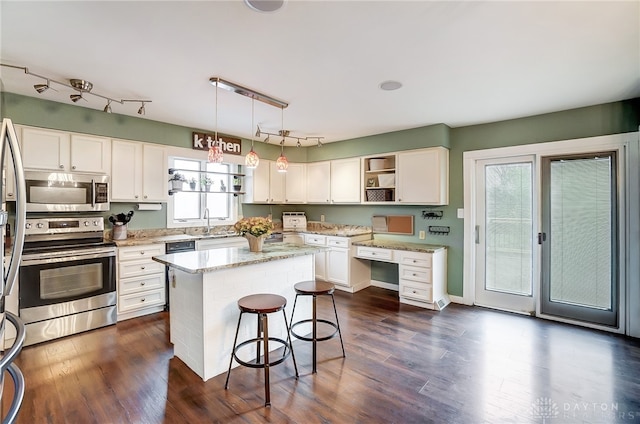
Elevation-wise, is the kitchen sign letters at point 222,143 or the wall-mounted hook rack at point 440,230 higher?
the kitchen sign letters at point 222,143

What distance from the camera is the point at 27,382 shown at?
93.7 inches

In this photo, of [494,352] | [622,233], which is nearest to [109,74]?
[494,352]

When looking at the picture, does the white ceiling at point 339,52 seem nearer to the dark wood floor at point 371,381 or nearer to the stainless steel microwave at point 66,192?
the stainless steel microwave at point 66,192

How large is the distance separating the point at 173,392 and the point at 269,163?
4000mm

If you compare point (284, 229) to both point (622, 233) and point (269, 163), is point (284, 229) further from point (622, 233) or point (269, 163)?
point (622, 233)

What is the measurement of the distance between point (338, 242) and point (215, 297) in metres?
2.70

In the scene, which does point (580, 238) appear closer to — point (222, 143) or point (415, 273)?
point (415, 273)

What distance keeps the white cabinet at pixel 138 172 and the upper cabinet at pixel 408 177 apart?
10.0 ft

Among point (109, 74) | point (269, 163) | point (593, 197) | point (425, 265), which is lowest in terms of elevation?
point (425, 265)

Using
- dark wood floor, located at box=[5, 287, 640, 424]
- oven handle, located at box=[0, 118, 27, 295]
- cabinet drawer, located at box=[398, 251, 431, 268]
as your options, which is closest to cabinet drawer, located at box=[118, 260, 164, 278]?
dark wood floor, located at box=[5, 287, 640, 424]

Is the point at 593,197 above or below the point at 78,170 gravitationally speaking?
below

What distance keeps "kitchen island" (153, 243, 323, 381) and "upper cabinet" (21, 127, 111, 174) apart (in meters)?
1.98

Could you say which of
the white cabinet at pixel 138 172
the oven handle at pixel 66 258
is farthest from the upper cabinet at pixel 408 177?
the oven handle at pixel 66 258

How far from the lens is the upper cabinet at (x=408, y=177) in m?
4.26
